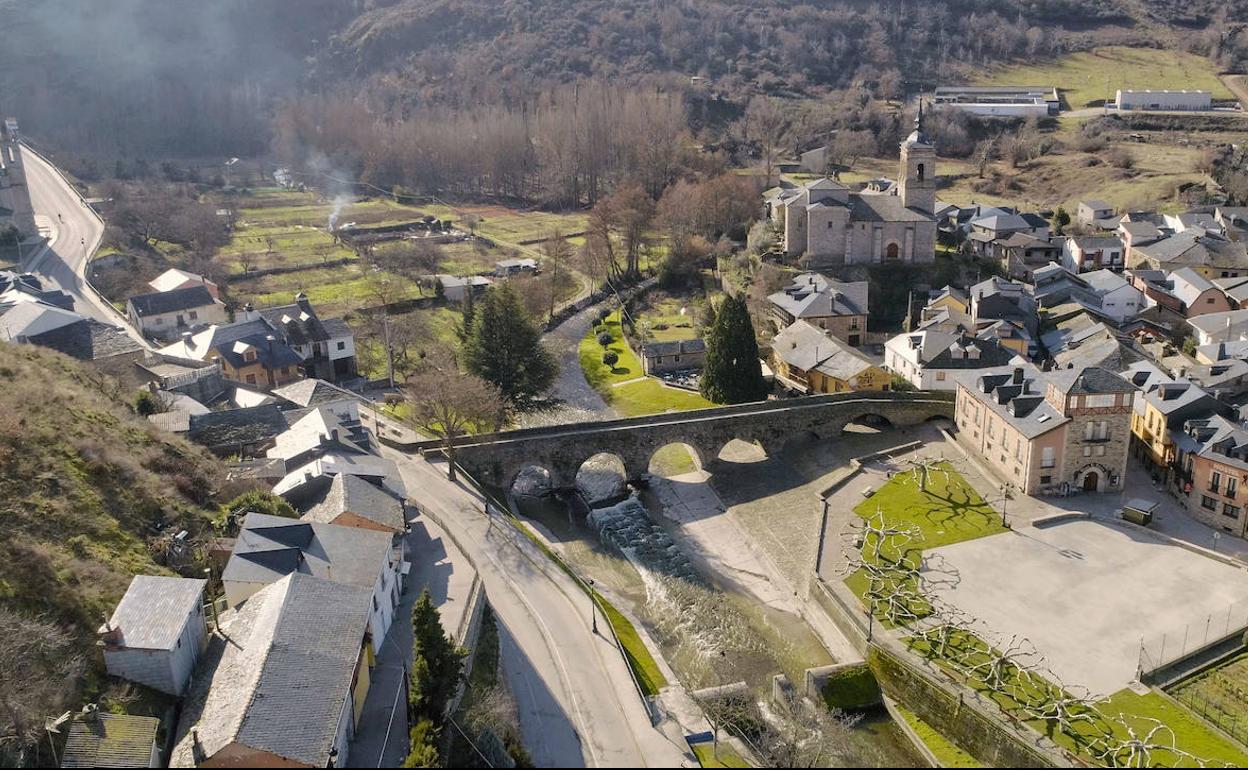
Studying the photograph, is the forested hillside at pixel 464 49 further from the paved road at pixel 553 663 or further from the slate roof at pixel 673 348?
the paved road at pixel 553 663

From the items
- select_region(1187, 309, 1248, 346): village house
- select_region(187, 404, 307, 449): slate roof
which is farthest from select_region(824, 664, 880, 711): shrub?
select_region(1187, 309, 1248, 346): village house

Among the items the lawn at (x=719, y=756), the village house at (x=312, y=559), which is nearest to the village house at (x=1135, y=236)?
the lawn at (x=719, y=756)

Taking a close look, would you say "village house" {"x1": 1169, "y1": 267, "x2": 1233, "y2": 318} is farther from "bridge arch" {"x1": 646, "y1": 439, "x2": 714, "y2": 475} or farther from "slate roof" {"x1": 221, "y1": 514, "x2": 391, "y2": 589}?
"slate roof" {"x1": 221, "y1": 514, "x2": 391, "y2": 589}

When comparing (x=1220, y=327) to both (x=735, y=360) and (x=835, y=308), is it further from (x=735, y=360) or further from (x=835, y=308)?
(x=735, y=360)

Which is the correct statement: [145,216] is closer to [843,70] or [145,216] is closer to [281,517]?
[281,517]

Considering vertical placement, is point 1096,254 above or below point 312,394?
below

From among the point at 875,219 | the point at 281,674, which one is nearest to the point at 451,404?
the point at 281,674

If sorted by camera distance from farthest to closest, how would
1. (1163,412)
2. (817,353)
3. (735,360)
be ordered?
(817,353) → (735,360) → (1163,412)
